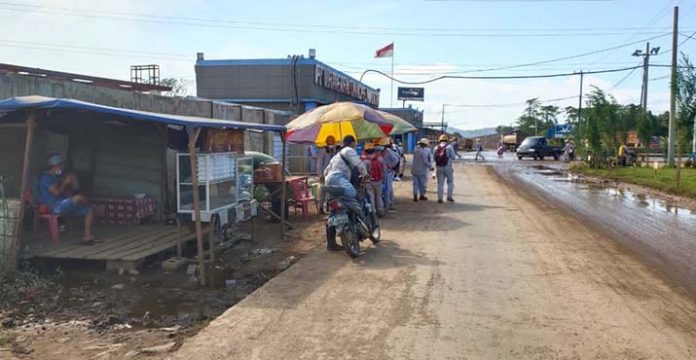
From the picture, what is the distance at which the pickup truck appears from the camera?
158 feet

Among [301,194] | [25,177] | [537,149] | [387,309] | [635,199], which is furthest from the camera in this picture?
[537,149]

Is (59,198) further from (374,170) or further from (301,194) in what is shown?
(374,170)

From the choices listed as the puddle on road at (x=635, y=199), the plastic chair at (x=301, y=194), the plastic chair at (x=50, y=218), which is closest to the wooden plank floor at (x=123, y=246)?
the plastic chair at (x=50, y=218)

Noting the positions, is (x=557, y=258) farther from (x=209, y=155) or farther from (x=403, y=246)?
(x=209, y=155)

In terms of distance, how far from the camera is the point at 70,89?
9.45m

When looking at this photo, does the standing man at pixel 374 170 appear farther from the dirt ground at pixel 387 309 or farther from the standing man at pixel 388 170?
the dirt ground at pixel 387 309

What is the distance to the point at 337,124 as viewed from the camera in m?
14.0

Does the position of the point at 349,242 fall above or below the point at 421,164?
below

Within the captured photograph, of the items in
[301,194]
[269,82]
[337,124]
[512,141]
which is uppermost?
[269,82]

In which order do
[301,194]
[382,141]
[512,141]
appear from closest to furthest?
[301,194] → [382,141] → [512,141]

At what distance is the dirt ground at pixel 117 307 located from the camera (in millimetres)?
5071

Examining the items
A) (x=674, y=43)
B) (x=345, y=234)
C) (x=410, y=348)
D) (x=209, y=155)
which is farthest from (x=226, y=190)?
(x=674, y=43)

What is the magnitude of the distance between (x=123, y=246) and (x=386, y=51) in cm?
3364

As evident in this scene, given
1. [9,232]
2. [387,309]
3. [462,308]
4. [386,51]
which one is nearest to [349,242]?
[387,309]
